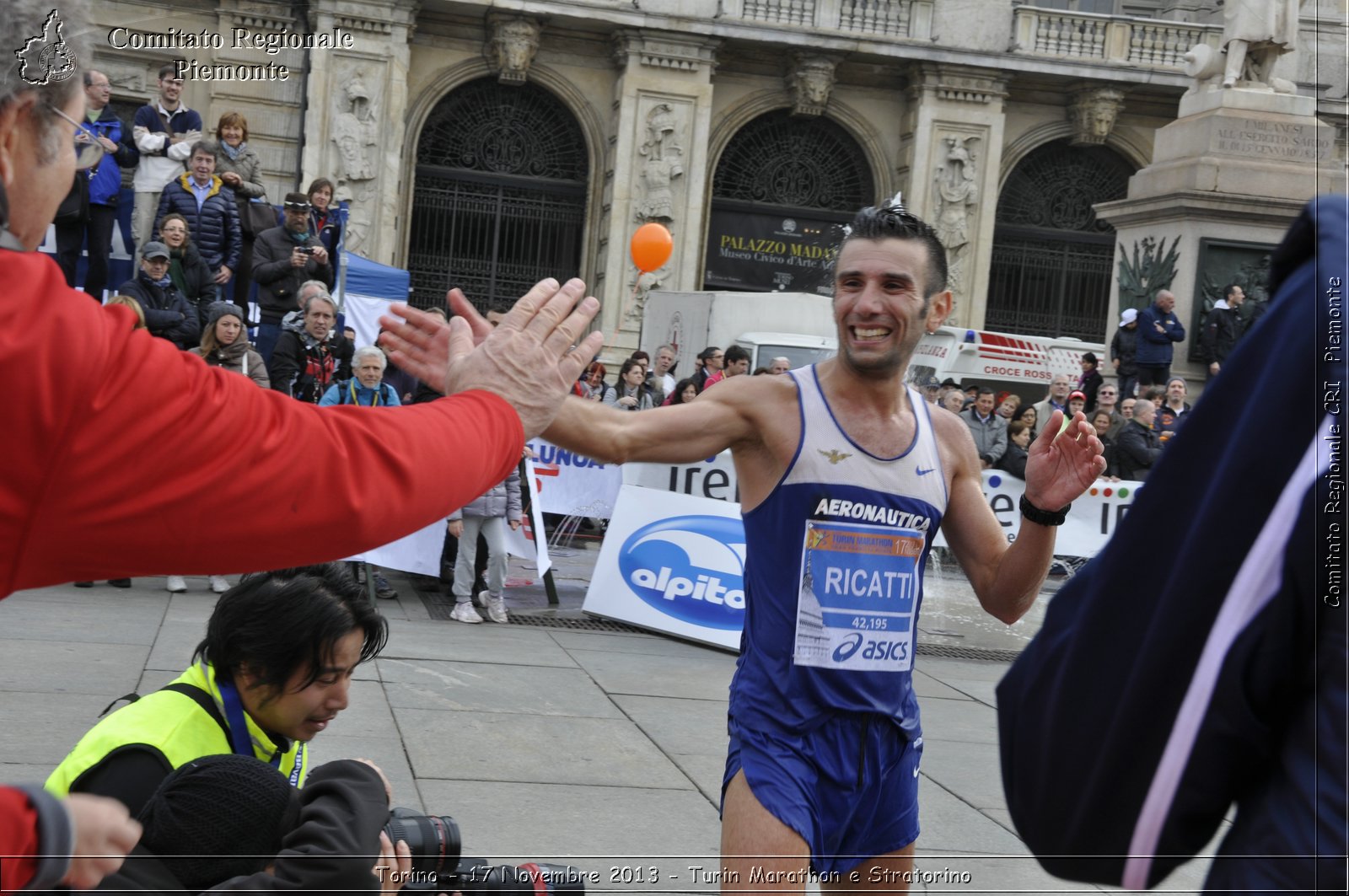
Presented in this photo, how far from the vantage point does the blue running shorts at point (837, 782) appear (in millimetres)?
3172

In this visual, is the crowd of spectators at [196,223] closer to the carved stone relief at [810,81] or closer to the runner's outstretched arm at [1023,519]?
the runner's outstretched arm at [1023,519]

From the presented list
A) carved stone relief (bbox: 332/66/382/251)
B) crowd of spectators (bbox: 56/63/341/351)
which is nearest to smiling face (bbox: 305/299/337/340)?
crowd of spectators (bbox: 56/63/341/351)

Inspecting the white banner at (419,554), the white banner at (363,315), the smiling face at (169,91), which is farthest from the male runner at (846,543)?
the smiling face at (169,91)

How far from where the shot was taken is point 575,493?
12.9m

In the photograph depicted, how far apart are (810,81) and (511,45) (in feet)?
18.8

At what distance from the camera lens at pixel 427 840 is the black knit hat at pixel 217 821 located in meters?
0.31

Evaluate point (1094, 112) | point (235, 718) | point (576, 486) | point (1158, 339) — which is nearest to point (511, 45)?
point (1094, 112)

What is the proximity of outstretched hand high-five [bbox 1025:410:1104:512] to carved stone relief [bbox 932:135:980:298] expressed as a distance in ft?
78.6

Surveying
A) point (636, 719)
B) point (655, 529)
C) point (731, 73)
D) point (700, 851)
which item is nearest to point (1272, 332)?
point (700, 851)

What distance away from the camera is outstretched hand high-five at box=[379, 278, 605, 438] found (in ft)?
6.82

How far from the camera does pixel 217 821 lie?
2.22 meters

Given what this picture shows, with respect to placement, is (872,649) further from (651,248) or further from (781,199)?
(781,199)

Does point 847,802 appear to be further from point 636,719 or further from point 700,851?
point 636,719

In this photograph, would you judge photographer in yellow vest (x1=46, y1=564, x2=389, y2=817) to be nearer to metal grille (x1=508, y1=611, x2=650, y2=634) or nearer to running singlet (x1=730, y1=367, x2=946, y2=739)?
running singlet (x1=730, y1=367, x2=946, y2=739)
